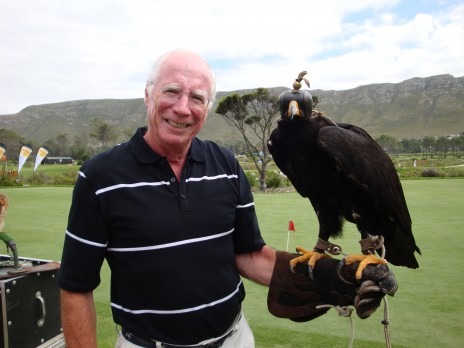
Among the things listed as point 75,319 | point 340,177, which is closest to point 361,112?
point 340,177

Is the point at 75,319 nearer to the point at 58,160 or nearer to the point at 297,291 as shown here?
the point at 297,291

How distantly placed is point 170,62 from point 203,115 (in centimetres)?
26

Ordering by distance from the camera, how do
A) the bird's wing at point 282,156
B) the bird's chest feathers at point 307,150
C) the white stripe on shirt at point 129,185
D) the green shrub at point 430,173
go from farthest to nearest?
the green shrub at point 430,173 < the bird's wing at point 282,156 < the bird's chest feathers at point 307,150 < the white stripe on shirt at point 129,185

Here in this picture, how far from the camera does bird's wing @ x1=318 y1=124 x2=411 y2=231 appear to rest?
191 cm

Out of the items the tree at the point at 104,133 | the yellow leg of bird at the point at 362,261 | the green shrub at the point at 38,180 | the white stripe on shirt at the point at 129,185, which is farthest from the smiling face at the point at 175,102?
the tree at the point at 104,133

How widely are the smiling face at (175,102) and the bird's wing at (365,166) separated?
75 cm

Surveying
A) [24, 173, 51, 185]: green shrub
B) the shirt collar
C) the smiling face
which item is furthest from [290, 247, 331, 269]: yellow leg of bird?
[24, 173, 51, 185]: green shrub

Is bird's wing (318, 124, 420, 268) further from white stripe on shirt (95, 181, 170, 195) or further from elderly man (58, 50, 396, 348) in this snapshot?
white stripe on shirt (95, 181, 170, 195)

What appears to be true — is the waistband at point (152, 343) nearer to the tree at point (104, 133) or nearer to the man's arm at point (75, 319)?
the man's arm at point (75, 319)

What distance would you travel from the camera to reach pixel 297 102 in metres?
1.92

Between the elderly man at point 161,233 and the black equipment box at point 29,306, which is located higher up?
the elderly man at point 161,233

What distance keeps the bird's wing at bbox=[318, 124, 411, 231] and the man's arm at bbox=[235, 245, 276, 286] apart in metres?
0.60

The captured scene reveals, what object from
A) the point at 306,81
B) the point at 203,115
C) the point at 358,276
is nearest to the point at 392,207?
the point at 358,276

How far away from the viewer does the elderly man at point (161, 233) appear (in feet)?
4.61
